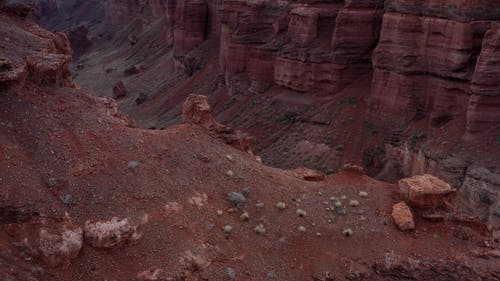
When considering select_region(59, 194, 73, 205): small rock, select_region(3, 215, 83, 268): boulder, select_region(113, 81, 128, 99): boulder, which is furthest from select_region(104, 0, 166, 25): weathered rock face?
select_region(3, 215, 83, 268): boulder

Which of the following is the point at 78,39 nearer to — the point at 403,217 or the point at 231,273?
the point at 403,217

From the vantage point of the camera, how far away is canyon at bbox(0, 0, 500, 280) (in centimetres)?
1290

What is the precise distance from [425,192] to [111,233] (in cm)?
913

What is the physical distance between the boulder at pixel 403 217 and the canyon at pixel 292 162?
0.48 ft

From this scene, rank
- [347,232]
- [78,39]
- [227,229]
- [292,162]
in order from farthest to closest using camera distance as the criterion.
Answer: [78,39]
[292,162]
[347,232]
[227,229]

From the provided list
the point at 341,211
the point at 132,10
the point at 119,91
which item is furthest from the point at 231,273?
the point at 132,10

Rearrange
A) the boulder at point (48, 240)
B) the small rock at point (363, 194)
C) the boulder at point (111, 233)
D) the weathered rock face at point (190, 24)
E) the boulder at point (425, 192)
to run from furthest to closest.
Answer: the weathered rock face at point (190, 24)
the small rock at point (363, 194)
the boulder at point (425, 192)
the boulder at point (111, 233)
the boulder at point (48, 240)

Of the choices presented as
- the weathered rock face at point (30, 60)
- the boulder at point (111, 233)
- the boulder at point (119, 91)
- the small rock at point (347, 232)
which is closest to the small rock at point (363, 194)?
the small rock at point (347, 232)

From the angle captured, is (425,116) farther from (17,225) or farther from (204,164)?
(17,225)

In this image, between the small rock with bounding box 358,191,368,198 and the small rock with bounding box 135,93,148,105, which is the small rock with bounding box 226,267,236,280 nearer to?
the small rock with bounding box 358,191,368,198

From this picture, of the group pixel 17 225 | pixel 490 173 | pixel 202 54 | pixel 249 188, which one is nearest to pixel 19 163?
pixel 17 225

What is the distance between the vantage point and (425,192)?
16078 mm

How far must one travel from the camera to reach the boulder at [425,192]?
635 inches

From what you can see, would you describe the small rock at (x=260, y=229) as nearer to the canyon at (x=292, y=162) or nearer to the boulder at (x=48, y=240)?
the canyon at (x=292, y=162)
